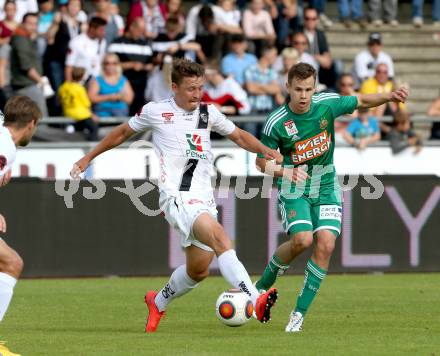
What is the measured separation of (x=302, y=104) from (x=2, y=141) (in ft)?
9.74

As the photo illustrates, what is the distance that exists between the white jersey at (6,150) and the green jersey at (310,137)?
9.05 ft

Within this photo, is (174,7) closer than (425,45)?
Yes

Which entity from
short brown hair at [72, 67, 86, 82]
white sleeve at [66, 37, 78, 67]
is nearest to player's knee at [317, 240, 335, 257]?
short brown hair at [72, 67, 86, 82]

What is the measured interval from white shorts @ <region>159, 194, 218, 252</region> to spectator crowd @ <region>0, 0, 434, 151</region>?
7.70 meters

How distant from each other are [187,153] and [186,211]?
50 cm

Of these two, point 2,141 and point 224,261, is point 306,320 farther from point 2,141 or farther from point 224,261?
point 2,141

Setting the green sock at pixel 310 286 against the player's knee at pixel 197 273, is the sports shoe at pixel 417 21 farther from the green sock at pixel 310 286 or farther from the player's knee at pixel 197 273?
the player's knee at pixel 197 273

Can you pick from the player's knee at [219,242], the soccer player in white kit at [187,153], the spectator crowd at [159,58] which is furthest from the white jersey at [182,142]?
the spectator crowd at [159,58]

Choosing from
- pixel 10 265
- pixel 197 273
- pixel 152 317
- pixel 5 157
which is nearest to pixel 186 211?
pixel 197 273

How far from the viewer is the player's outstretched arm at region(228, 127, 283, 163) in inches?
402

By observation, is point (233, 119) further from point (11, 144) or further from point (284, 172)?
point (11, 144)

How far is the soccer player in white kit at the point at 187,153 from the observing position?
404 inches

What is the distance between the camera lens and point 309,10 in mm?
20781

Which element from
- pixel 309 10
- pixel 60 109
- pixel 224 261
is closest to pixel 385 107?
pixel 309 10
